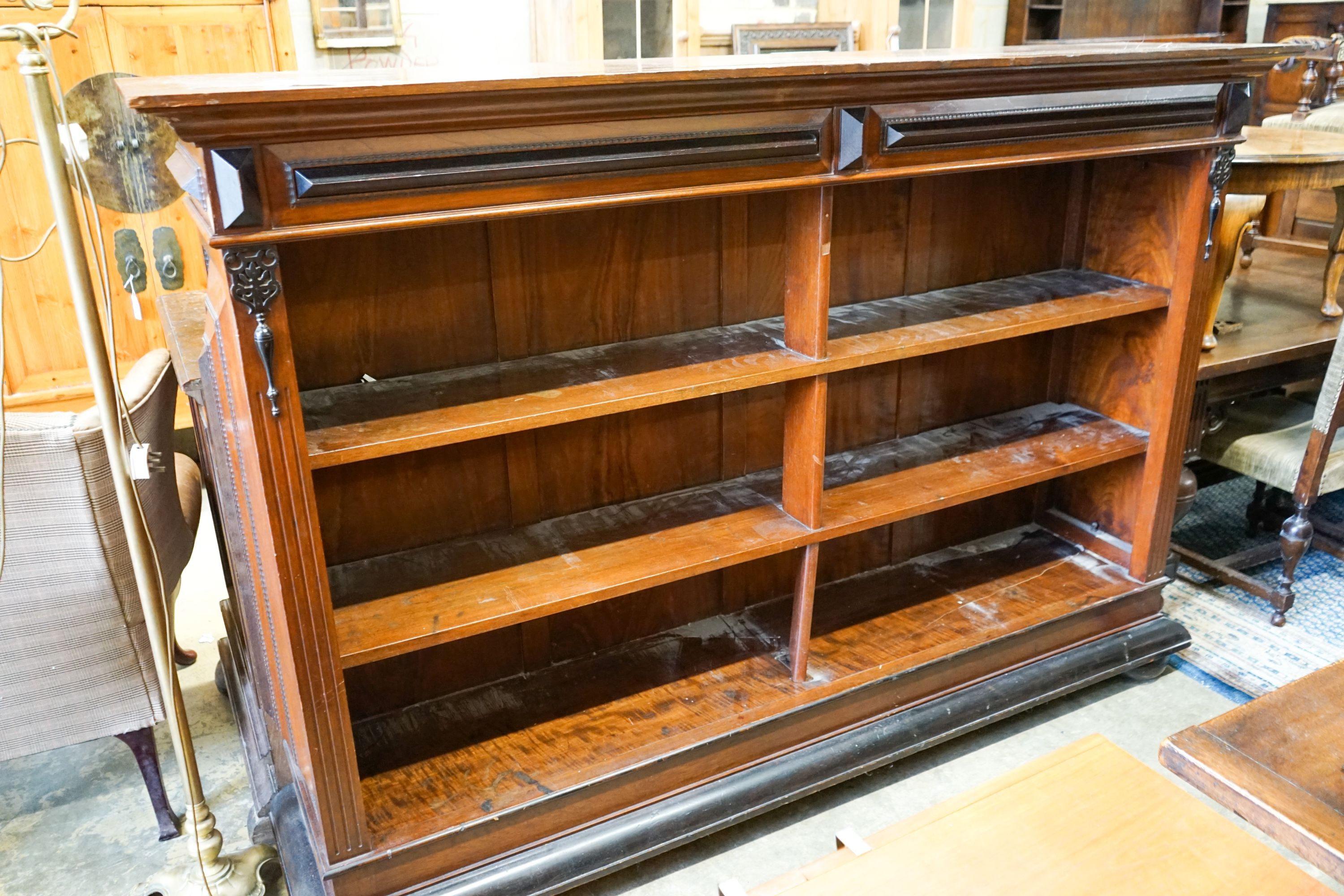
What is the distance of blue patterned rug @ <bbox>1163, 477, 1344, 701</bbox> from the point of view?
2.48 m

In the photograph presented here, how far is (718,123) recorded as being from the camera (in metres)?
1.56

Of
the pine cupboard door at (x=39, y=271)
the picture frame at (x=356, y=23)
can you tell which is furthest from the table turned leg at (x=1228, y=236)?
the pine cupboard door at (x=39, y=271)

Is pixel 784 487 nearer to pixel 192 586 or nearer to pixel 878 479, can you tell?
pixel 878 479

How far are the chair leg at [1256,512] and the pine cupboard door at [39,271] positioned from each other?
13.2ft

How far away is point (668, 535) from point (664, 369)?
0.32 meters

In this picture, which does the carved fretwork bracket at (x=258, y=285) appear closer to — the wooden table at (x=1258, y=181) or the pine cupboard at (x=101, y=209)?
the wooden table at (x=1258, y=181)

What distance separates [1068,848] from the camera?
51.5 inches

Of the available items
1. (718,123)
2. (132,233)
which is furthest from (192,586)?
(718,123)

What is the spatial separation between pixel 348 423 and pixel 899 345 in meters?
0.99

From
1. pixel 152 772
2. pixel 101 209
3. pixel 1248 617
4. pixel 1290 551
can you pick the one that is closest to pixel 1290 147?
pixel 1290 551

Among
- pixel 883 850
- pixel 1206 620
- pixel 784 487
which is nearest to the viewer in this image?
pixel 883 850

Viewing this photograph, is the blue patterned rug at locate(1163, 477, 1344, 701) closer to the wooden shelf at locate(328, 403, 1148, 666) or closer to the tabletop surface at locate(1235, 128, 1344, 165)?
the wooden shelf at locate(328, 403, 1148, 666)

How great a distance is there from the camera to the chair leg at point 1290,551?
2641 millimetres

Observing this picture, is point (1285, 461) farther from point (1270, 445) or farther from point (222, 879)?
point (222, 879)
